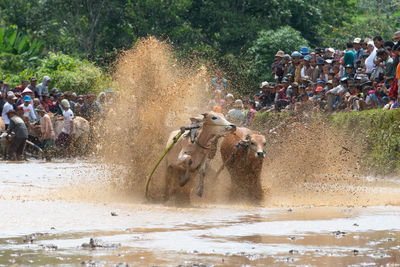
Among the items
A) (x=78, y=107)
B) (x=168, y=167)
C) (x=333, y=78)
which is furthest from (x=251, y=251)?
(x=78, y=107)

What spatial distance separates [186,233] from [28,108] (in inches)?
663

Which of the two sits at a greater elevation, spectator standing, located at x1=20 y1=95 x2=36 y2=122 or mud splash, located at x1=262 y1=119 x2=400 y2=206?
spectator standing, located at x1=20 y1=95 x2=36 y2=122

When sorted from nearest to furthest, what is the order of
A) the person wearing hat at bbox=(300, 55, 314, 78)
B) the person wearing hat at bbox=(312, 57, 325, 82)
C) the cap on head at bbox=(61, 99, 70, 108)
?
1. the person wearing hat at bbox=(312, 57, 325, 82)
2. the person wearing hat at bbox=(300, 55, 314, 78)
3. the cap on head at bbox=(61, 99, 70, 108)

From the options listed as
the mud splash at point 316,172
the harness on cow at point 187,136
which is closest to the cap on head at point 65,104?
the mud splash at point 316,172

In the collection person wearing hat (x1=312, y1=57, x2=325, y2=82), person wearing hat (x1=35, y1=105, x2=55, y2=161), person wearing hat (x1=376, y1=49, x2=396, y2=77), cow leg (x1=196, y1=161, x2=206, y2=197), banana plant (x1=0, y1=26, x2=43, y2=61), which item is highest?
banana plant (x1=0, y1=26, x2=43, y2=61)

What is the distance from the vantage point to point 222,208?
12.4m

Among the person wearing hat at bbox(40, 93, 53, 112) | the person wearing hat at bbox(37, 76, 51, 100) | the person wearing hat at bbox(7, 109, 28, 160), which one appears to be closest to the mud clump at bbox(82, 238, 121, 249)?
the person wearing hat at bbox(7, 109, 28, 160)

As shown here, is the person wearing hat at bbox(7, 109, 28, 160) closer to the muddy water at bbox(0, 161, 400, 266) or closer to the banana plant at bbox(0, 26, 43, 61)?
the muddy water at bbox(0, 161, 400, 266)

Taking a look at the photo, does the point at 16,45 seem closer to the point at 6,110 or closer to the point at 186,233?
the point at 6,110

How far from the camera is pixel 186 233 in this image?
9.27 meters

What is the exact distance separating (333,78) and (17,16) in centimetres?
2719

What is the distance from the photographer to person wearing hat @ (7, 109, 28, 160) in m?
23.5

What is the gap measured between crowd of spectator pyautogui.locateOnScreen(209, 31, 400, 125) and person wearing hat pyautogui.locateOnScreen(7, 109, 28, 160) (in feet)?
20.7

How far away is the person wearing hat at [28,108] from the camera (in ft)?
81.4
